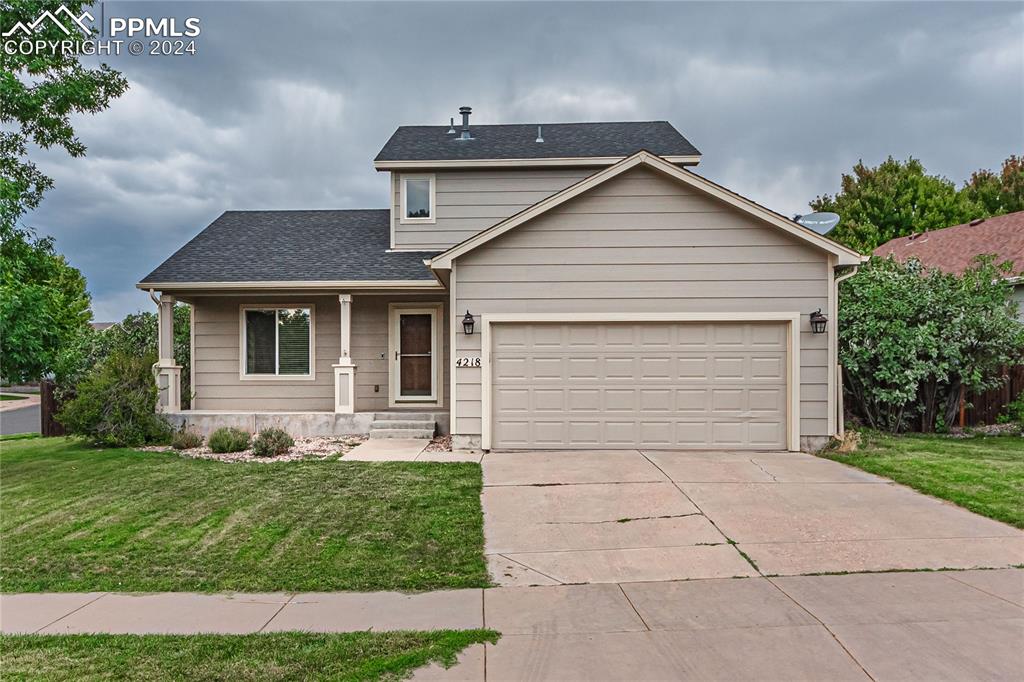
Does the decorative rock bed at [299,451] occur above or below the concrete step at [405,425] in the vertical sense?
below

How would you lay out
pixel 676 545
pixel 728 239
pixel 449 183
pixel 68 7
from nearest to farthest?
pixel 676 545
pixel 728 239
pixel 68 7
pixel 449 183

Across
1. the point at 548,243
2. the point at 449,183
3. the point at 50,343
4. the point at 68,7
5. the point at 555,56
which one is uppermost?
the point at 555,56

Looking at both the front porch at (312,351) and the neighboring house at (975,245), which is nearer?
the front porch at (312,351)

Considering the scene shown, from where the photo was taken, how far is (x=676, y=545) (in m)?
5.01

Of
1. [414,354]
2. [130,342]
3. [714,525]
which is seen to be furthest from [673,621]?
[130,342]

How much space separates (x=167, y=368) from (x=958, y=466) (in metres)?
13.4

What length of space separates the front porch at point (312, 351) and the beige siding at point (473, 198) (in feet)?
5.80

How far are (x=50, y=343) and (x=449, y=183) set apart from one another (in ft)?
26.1

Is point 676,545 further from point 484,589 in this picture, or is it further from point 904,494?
point 904,494

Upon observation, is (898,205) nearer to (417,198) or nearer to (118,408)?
(417,198)

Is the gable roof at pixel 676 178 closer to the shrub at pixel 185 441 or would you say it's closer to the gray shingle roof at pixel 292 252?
the gray shingle roof at pixel 292 252

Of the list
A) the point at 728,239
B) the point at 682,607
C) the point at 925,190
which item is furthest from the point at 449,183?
the point at 925,190

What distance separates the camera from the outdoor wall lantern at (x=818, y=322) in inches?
343

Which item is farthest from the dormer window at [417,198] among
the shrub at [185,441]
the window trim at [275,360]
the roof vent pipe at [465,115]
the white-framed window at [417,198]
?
the shrub at [185,441]
